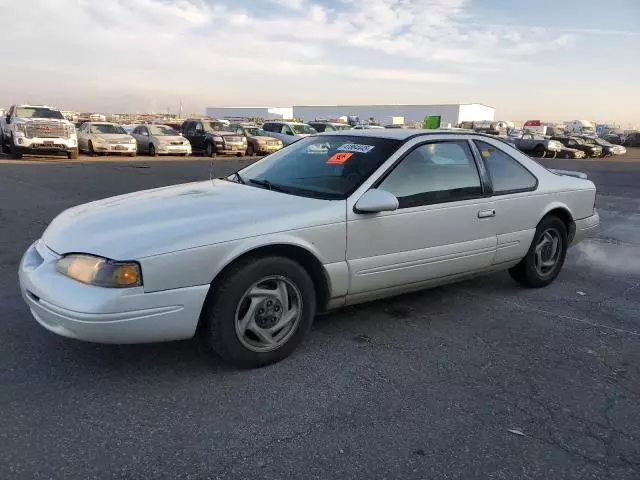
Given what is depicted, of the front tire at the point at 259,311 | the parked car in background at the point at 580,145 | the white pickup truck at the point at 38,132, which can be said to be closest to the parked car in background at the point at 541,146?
the parked car in background at the point at 580,145

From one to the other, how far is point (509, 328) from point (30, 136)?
18897 millimetres

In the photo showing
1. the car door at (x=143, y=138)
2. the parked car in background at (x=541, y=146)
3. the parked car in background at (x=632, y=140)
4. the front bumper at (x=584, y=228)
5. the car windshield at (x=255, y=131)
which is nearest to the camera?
the front bumper at (x=584, y=228)

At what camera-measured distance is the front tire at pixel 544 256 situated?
16.5 ft

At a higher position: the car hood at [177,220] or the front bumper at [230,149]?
the car hood at [177,220]

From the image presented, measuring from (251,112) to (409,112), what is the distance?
3457cm

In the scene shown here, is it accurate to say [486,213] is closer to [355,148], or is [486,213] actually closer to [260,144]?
[355,148]

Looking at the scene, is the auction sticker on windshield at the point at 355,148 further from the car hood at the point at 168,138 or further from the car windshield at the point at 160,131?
the car windshield at the point at 160,131

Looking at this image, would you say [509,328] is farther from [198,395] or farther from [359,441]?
[198,395]

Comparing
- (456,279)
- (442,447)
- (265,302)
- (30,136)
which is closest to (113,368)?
(265,302)

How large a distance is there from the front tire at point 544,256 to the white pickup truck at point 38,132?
18.1 metres

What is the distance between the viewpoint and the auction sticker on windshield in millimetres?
4145

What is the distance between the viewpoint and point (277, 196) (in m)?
3.74

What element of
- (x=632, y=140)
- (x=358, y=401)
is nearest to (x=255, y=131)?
(x=358, y=401)

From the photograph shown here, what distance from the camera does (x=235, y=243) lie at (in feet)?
10.3
